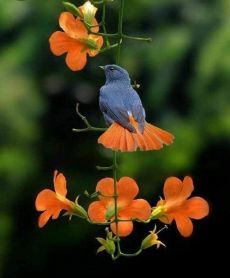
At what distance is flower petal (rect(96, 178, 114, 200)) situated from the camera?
1571mm

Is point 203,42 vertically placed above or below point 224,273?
above

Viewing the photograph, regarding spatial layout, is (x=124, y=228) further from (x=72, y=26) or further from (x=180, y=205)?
(x=72, y=26)

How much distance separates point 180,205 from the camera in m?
1.66

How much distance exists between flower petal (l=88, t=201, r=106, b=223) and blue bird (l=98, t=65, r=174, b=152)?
13 centimetres

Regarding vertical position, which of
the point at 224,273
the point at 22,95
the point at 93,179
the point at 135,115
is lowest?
the point at 224,273

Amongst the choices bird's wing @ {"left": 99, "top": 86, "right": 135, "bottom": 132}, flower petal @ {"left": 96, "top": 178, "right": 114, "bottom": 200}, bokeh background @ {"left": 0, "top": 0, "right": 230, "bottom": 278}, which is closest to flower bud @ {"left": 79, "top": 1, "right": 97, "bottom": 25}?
bird's wing @ {"left": 99, "top": 86, "right": 135, "bottom": 132}

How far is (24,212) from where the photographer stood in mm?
5422

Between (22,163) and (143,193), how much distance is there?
61cm

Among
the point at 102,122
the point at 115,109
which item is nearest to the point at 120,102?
the point at 115,109

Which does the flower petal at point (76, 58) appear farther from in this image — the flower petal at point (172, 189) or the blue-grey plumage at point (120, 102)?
the flower petal at point (172, 189)

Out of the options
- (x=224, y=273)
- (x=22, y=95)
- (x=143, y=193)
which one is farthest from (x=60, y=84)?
(x=224, y=273)

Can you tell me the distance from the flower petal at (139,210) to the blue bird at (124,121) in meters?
0.12

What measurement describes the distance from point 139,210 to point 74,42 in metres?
0.28

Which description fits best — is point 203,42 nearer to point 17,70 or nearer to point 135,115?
point 17,70
